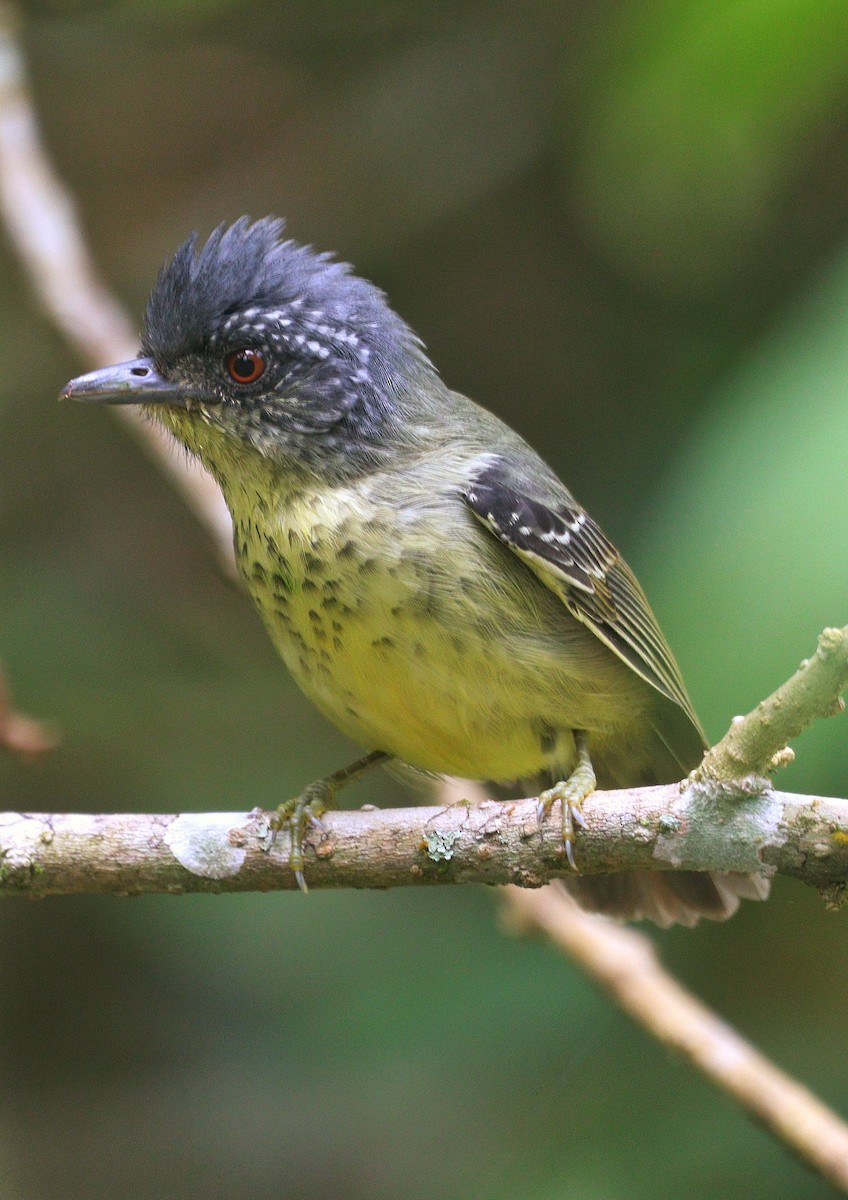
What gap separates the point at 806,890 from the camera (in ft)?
14.4

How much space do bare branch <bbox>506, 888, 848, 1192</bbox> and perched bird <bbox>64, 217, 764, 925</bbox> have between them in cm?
21

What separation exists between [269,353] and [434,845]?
4.63ft

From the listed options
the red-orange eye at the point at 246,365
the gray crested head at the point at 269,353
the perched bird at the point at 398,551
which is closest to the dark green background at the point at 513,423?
the perched bird at the point at 398,551

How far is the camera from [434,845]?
2.55 m

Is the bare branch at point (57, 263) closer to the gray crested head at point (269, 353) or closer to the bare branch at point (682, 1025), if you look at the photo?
the gray crested head at point (269, 353)

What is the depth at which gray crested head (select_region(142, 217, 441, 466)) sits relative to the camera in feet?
10.6

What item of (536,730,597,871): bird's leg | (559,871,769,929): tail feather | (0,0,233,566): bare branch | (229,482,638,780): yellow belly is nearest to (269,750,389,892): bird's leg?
(229,482,638,780): yellow belly

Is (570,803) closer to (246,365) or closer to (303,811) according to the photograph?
(303,811)

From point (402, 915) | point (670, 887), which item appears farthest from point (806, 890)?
point (402, 915)

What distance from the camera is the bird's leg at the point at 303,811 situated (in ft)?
8.96

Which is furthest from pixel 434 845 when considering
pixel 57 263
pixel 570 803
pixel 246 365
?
pixel 57 263

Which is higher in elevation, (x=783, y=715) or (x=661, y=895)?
(x=783, y=715)

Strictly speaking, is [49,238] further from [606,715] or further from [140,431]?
[606,715]

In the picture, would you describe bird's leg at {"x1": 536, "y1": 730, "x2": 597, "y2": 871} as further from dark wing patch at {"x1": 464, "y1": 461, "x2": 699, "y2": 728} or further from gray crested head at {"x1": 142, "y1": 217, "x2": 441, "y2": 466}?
gray crested head at {"x1": 142, "y1": 217, "x2": 441, "y2": 466}
